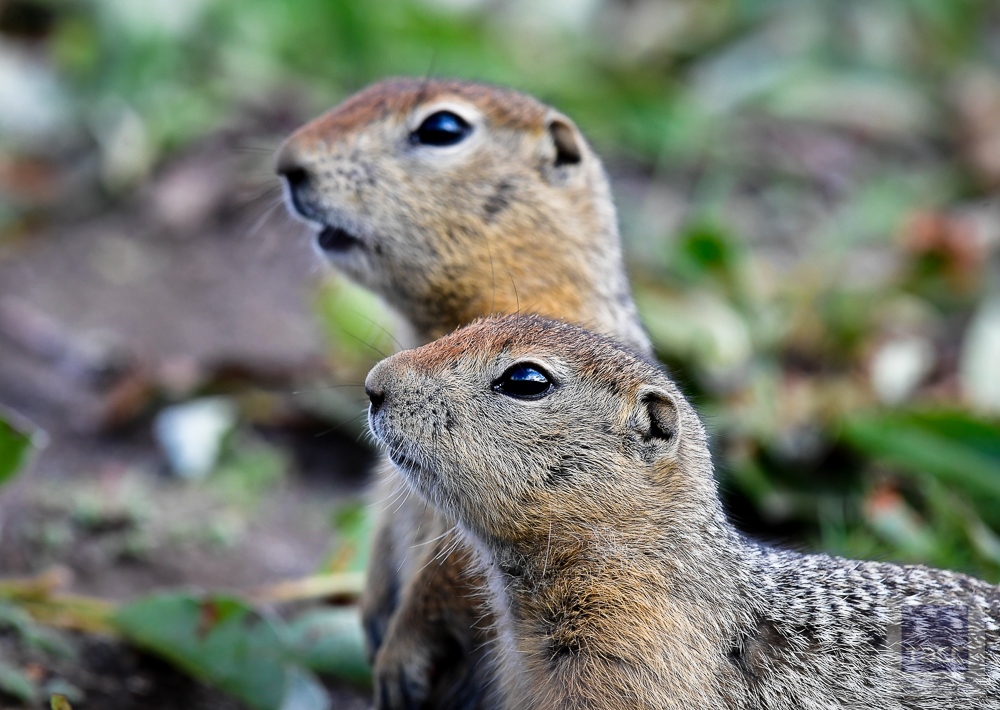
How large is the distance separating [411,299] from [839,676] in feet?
5.11

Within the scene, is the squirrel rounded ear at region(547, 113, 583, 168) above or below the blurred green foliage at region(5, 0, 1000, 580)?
below

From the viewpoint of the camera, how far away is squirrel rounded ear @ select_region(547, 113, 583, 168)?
3723 millimetres

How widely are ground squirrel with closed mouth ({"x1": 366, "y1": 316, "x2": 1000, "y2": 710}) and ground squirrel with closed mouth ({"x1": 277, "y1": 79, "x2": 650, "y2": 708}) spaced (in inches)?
20.8

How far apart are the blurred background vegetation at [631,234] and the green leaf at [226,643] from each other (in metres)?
0.06

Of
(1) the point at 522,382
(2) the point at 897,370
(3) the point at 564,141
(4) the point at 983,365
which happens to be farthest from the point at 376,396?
(4) the point at 983,365

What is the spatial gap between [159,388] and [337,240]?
1.84m

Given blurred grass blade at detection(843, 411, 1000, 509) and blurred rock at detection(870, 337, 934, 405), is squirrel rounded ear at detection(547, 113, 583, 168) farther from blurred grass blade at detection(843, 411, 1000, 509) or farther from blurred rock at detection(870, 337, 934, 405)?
blurred rock at detection(870, 337, 934, 405)

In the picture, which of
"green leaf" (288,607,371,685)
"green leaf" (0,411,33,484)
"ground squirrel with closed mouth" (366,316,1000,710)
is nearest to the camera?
"ground squirrel with closed mouth" (366,316,1000,710)

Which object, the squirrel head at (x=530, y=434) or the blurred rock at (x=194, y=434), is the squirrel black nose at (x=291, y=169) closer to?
the squirrel head at (x=530, y=434)

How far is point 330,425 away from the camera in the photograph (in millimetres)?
5137

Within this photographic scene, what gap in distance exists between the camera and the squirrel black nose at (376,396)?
2.63 meters

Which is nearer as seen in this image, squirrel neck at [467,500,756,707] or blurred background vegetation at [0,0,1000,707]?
squirrel neck at [467,500,756,707]

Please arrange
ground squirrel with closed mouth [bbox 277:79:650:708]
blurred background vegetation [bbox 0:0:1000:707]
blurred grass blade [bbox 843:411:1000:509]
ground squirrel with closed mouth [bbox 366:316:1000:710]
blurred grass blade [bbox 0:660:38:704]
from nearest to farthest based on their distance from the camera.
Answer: ground squirrel with closed mouth [bbox 366:316:1000:710] < blurred grass blade [bbox 0:660:38:704] < ground squirrel with closed mouth [bbox 277:79:650:708] < blurred grass blade [bbox 843:411:1000:509] < blurred background vegetation [bbox 0:0:1000:707]

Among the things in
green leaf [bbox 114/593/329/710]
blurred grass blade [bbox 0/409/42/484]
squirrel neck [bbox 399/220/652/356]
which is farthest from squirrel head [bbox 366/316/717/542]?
blurred grass blade [bbox 0/409/42/484]
